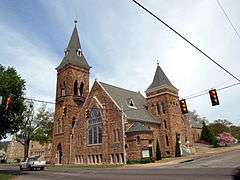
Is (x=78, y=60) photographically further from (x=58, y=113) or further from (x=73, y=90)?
(x=58, y=113)

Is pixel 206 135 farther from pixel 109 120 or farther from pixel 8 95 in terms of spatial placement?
pixel 8 95

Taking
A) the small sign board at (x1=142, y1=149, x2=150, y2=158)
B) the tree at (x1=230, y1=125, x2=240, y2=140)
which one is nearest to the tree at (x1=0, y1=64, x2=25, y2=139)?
the small sign board at (x1=142, y1=149, x2=150, y2=158)

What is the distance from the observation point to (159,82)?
161 feet

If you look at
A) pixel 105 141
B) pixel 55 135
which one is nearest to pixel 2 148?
pixel 55 135

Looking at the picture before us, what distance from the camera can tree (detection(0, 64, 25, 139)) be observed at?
30.4 meters

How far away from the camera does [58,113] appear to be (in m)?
52.9

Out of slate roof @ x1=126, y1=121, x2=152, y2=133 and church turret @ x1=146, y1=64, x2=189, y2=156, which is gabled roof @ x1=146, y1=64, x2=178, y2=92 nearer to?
church turret @ x1=146, y1=64, x2=189, y2=156

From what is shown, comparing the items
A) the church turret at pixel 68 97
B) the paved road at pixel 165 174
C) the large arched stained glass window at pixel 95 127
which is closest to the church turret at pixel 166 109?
the large arched stained glass window at pixel 95 127

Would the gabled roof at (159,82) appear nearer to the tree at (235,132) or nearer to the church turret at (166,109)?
the church turret at (166,109)

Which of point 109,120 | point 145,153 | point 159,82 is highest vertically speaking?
point 159,82

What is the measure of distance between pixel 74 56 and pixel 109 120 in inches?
730

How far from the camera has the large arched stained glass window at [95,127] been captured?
45.0 meters

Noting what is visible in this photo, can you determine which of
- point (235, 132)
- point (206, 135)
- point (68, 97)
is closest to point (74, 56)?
point (68, 97)

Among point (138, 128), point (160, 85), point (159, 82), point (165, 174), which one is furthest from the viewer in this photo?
point (159, 82)
